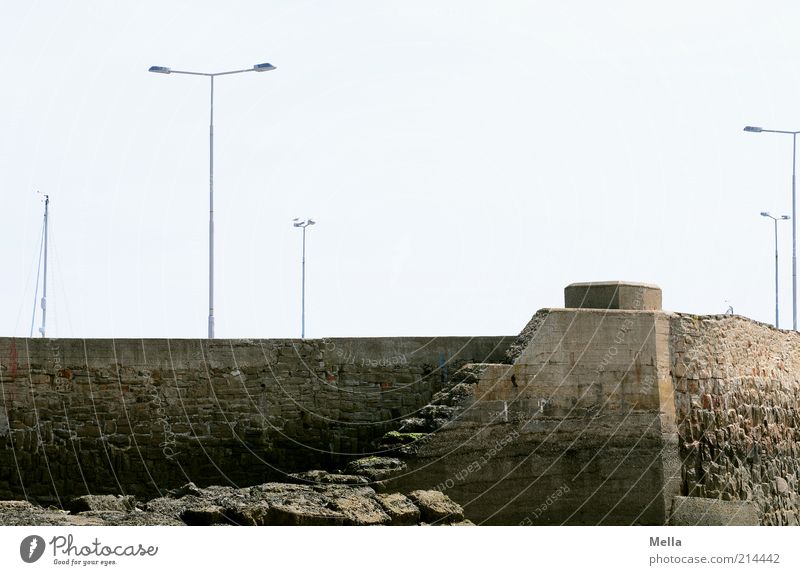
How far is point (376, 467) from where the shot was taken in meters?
19.3

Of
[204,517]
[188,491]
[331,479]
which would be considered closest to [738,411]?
[331,479]

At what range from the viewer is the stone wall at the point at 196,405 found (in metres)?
21.1

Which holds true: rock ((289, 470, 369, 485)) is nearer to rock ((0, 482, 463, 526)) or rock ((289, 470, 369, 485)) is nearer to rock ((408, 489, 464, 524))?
rock ((0, 482, 463, 526))

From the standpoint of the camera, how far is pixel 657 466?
69.7 ft

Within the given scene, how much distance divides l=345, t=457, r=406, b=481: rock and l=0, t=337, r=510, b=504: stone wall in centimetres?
203

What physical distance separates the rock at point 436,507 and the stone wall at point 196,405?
249cm

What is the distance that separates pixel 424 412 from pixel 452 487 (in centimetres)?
107

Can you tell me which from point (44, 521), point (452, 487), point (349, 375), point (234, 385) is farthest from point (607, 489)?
point (44, 521)
